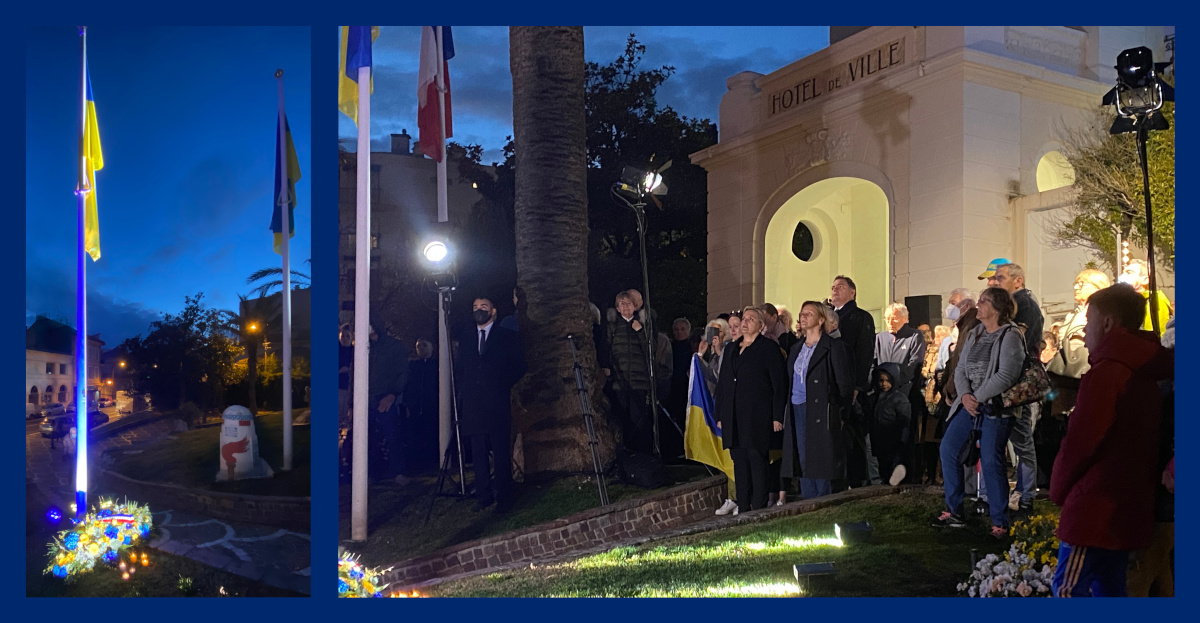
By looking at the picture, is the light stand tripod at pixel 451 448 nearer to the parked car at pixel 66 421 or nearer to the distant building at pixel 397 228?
the distant building at pixel 397 228

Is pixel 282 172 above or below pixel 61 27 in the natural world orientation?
below

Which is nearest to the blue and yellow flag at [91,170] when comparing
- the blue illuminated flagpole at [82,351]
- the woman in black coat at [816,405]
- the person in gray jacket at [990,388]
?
the blue illuminated flagpole at [82,351]

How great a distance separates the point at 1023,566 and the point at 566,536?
2883mm

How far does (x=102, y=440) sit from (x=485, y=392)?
2.76m

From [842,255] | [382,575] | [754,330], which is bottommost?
A: [382,575]

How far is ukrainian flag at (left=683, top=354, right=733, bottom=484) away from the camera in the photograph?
23.9 feet

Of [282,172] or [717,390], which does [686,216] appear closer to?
[717,390]

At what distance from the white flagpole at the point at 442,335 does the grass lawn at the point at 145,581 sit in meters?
1.53

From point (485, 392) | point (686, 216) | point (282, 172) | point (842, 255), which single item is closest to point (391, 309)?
point (485, 392)

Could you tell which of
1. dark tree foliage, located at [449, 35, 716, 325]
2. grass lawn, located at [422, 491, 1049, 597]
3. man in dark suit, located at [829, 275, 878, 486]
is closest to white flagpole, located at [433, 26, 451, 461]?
dark tree foliage, located at [449, 35, 716, 325]

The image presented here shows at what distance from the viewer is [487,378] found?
7.39 metres

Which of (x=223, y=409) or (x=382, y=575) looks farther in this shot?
(x=223, y=409)

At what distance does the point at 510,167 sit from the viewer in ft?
24.6

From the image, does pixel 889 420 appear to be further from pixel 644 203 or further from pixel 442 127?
pixel 442 127
